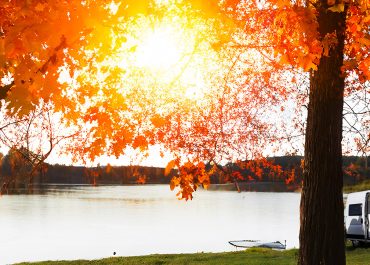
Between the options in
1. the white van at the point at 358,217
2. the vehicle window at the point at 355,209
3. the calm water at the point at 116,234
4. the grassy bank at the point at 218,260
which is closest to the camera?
the grassy bank at the point at 218,260

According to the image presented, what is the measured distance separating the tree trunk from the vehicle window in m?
18.4

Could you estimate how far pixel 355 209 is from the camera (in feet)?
85.5

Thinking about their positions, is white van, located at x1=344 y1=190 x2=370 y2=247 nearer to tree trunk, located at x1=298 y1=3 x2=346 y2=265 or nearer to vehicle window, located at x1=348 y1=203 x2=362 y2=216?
vehicle window, located at x1=348 y1=203 x2=362 y2=216

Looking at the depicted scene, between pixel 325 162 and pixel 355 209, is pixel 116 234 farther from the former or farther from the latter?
Answer: pixel 325 162

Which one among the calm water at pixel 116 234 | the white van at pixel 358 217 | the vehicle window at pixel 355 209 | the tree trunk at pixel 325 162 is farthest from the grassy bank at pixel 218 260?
the calm water at pixel 116 234

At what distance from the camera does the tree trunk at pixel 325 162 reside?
8.20 m

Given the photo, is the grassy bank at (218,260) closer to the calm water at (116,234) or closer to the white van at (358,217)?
the white van at (358,217)

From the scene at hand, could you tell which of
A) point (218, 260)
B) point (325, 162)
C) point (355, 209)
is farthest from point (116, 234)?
point (325, 162)

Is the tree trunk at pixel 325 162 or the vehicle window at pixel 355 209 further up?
the tree trunk at pixel 325 162

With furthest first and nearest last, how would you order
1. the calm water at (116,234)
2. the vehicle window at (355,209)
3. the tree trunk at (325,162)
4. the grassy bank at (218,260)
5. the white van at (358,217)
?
1. the calm water at (116,234)
2. the vehicle window at (355,209)
3. the white van at (358,217)
4. the grassy bank at (218,260)
5. the tree trunk at (325,162)

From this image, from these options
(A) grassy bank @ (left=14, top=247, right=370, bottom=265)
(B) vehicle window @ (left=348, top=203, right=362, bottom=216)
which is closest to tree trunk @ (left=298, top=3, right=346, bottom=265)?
(A) grassy bank @ (left=14, top=247, right=370, bottom=265)

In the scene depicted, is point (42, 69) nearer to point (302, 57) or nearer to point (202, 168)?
point (302, 57)

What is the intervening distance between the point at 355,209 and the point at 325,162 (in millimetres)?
19238

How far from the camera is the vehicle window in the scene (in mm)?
25641
